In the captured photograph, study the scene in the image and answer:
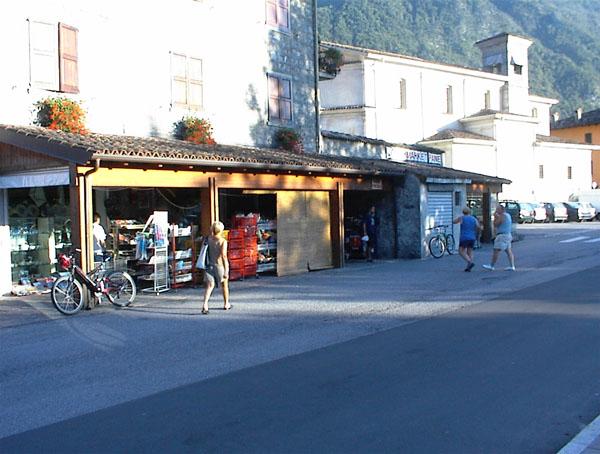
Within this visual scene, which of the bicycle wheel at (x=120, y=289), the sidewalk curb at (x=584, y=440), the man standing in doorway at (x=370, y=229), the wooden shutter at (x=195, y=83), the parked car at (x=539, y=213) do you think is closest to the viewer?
the sidewalk curb at (x=584, y=440)

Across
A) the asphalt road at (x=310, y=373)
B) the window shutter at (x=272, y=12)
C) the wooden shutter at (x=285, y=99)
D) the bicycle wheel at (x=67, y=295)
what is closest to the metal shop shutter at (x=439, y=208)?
the wooden shutter at (x=285, y=99)

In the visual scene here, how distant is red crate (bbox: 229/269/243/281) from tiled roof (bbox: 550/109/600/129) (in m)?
59.4

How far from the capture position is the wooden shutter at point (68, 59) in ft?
52.6

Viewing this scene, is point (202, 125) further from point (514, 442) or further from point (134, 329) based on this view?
point (514, 442)

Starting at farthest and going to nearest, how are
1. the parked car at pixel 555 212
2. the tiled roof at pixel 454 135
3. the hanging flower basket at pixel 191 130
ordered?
the parked car at pixel 555 212
the tiled roof at pixel 454 135
the hanging flower basket at pixel 191 130

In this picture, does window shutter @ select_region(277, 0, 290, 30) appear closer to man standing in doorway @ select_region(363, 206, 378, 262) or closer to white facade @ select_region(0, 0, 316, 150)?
white facade @ select_region(0, 0, 316, 150)

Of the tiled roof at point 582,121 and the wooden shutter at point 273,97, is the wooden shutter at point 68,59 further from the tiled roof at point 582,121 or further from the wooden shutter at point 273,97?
the tiled roof at point 582,121

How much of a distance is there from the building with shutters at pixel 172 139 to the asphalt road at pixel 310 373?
2.77 m

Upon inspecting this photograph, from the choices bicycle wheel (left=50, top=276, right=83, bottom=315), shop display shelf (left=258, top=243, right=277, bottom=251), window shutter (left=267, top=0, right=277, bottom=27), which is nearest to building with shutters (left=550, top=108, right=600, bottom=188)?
window shutter (left=267, top=0, right=277, bottom=27)

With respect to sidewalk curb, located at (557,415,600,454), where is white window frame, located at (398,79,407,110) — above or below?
→ above

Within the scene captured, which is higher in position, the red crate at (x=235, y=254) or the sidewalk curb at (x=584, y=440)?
the red crate at (x=235, y=254)

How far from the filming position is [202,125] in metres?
19.1

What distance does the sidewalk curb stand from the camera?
16.4 ft

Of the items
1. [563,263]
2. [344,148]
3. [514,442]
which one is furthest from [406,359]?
[344,148]
